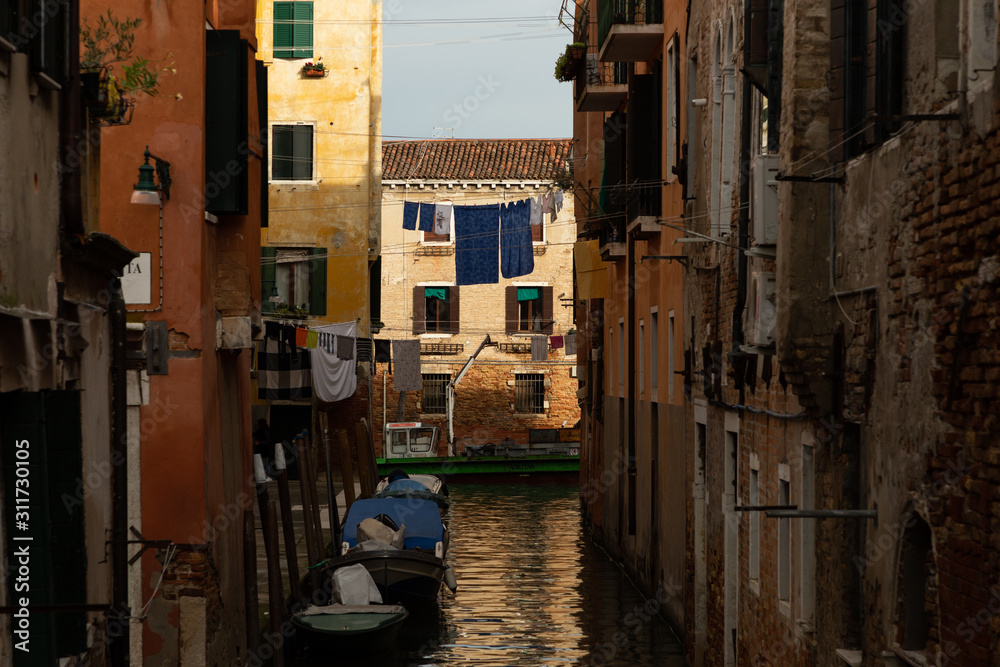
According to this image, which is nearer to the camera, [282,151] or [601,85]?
[601,85]

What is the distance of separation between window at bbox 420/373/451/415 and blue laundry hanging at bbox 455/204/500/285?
9138 millimetres

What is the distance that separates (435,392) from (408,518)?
2108 cm

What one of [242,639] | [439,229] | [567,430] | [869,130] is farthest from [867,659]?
[567,430]

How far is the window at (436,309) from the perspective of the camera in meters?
40.5

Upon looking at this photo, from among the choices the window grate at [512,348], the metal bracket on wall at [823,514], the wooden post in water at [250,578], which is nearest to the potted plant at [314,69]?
the window grate at [512,348]

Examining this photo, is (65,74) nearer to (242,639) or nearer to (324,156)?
(242,639)

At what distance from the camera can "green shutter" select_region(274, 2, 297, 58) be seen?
1153 inches

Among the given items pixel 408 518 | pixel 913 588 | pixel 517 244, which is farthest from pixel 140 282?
pixel 517 244

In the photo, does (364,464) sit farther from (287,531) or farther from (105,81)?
(105,81)

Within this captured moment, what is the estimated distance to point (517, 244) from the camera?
101 feet

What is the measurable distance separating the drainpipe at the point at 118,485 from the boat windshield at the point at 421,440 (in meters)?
29.4

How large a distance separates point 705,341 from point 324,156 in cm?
1838

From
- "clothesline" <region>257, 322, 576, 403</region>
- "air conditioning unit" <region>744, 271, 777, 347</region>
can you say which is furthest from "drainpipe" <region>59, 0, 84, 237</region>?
"clothesline" <region>257, 322, 576, 403</region>

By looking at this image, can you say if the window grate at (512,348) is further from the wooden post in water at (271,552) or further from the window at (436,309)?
the wooden post in water at (271,552)
